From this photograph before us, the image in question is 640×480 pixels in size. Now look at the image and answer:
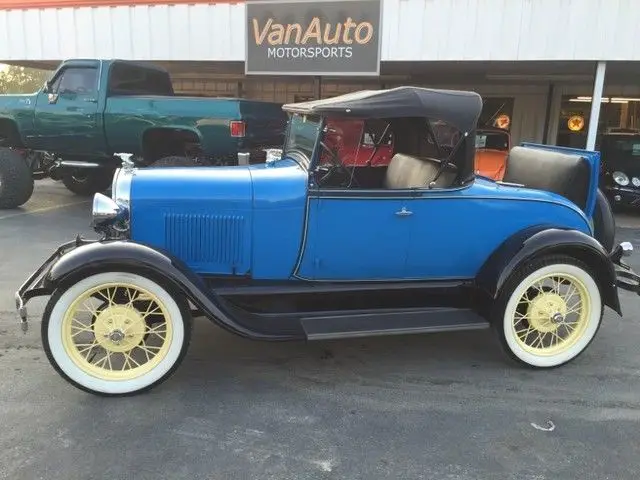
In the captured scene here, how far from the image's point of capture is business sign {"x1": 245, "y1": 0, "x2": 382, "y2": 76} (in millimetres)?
8680

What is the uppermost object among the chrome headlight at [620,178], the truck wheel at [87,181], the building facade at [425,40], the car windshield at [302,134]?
the building facade at [425,40]

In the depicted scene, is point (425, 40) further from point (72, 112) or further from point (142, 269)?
point (142, 269)

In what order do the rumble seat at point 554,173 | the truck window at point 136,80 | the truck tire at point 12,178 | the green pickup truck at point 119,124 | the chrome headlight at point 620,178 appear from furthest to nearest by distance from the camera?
the chrome headlight at point 620,178, the truck tire at point 12,178, the truck window at point 136,80, the green pickup truck at point 119,124, the rumble seat at point 554,173

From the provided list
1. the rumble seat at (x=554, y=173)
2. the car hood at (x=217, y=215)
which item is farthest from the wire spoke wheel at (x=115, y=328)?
the rumble seat at (x=554, y=173)

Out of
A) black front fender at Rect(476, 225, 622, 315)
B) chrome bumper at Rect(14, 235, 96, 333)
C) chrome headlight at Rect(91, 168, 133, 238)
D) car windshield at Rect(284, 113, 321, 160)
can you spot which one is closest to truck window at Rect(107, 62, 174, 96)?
car windshield at Rect(284, 113, 321, 160)

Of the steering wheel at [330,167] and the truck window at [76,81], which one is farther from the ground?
the truck window at [76,81]

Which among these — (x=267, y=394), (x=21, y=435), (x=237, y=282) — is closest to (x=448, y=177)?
(x=237, y=282)

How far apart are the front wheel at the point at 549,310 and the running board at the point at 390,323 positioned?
0.21m

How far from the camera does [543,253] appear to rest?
11.3 feet

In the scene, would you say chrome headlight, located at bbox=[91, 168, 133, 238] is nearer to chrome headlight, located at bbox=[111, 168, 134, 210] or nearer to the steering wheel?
chrome headlight, located at bbox=[111, 168, 134, 210]

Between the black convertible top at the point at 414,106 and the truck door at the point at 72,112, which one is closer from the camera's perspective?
the black convertible top at the point at 414,106

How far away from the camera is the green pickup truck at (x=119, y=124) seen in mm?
7586

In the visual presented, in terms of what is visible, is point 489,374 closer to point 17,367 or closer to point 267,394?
point 267,394

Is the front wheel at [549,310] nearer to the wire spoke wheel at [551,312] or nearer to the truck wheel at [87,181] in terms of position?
the wire spoke wheel at [551,312]
